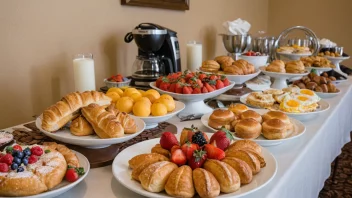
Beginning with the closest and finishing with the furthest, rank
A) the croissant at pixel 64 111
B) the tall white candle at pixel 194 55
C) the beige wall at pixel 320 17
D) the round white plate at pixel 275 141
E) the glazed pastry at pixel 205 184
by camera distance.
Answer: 1. the glazed pastry at pixel 205 184
2. the croissant at pixel 64 111
3. the round white plate at pixel 275 141
4. the tall white candle at pixel 194 55
5. the beige wall at pixel 320 17

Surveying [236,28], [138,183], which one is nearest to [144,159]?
[138,183]

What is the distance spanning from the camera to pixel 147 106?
96 centimetres

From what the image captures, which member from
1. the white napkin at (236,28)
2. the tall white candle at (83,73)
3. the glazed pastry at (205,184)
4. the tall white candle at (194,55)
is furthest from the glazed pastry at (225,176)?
the white napkin at (236,28)

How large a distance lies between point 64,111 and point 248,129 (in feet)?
1.55

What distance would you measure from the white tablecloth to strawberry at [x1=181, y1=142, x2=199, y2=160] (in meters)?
0.13

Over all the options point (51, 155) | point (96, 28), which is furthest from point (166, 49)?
point (51, 155)

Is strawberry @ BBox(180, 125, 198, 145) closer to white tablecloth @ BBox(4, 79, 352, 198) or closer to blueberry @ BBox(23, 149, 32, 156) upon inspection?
white tablecloth @ BBox(4, 79, 352, 198)

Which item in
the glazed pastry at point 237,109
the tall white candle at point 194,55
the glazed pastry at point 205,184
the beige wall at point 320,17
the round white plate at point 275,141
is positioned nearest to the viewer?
the glazed pastry at point 205,184

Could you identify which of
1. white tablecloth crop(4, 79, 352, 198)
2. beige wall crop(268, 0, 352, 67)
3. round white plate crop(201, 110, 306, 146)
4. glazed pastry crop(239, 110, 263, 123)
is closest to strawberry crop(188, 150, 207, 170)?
white tablecloth crop(4, 79, 352, 198)

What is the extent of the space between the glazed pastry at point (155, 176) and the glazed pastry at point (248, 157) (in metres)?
0.15

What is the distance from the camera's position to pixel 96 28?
1527 mm

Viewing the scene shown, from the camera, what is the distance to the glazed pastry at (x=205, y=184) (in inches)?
22.6

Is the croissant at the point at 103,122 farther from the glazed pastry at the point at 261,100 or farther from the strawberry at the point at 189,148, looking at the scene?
the glazed pastry at the point at 261,100

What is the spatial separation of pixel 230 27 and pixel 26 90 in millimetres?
1326
